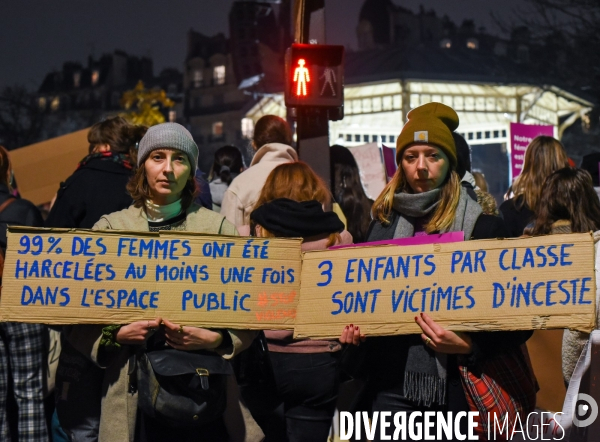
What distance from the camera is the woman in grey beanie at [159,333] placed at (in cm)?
382

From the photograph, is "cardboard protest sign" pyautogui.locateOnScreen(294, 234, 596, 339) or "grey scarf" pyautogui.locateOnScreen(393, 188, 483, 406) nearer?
"cardboard protest sign" pyautogui.locateOnScreen(294, 234, 596, 339)

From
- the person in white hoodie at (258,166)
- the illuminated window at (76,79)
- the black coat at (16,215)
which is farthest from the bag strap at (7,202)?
the illuminated window at (76,79)

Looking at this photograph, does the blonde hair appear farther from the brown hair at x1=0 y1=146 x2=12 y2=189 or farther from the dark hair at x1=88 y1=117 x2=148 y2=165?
the brown hair at x1=0 y1=146 x2=12 y2=189

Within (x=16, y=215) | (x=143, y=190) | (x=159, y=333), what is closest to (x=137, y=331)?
(x=159, y=333)

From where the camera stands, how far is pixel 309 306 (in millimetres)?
3869

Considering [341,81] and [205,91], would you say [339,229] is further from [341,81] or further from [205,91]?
[205,91]

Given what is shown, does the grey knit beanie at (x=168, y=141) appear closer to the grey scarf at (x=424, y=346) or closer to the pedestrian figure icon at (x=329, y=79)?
the grey scarf at (x=424, y=346)

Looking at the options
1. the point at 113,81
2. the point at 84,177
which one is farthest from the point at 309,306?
the point at 113,81

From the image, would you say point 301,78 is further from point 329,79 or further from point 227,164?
point 227,164

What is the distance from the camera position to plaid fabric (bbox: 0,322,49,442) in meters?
6.05

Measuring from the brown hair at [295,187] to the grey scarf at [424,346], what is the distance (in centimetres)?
102

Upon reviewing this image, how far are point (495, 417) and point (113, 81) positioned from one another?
4124 inches

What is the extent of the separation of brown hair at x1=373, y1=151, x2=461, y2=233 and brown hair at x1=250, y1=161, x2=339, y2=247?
87 cm

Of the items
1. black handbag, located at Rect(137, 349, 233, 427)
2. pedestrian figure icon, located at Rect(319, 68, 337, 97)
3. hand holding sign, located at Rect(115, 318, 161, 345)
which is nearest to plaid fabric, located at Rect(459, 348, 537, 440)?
black handbag, located at Rect(137, 349, 233, 427)
